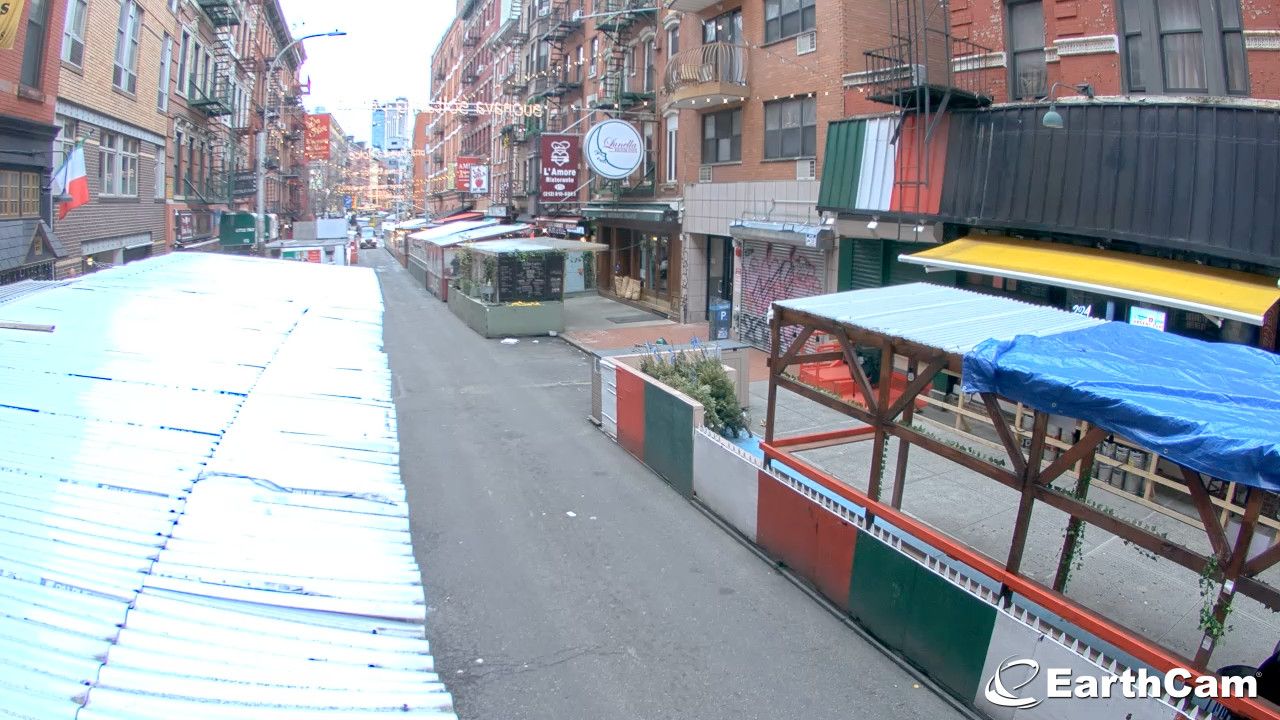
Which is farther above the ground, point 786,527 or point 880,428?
point 880,428

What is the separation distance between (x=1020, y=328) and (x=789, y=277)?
13329mm

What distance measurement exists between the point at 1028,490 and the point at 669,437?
581 cm

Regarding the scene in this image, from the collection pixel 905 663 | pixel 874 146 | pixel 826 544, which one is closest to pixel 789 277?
pixel 874 146

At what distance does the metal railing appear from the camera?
21969 mm

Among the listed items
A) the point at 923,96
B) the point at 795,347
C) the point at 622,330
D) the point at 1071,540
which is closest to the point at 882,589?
the point at 1071,540

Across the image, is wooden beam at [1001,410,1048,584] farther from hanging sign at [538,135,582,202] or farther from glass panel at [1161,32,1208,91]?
hanging sign at [538,135,582,202]

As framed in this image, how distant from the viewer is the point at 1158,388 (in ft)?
17.7

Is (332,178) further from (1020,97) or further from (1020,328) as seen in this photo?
(1020,328)

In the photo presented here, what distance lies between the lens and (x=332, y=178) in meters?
90.2

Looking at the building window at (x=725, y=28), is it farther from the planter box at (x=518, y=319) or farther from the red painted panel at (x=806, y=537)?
the red painted panel at (x=806, y=537)

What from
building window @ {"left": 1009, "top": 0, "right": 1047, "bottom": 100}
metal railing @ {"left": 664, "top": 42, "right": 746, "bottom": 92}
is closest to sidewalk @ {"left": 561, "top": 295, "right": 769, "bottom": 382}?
metal railing @ {"left": 664, "top": 42, "right": 746, "bottom": 92}

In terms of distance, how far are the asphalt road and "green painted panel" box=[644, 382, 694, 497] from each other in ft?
0.77

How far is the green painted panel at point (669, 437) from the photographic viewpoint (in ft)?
35.9

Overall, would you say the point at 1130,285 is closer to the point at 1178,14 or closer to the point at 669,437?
the point at 1178,14
